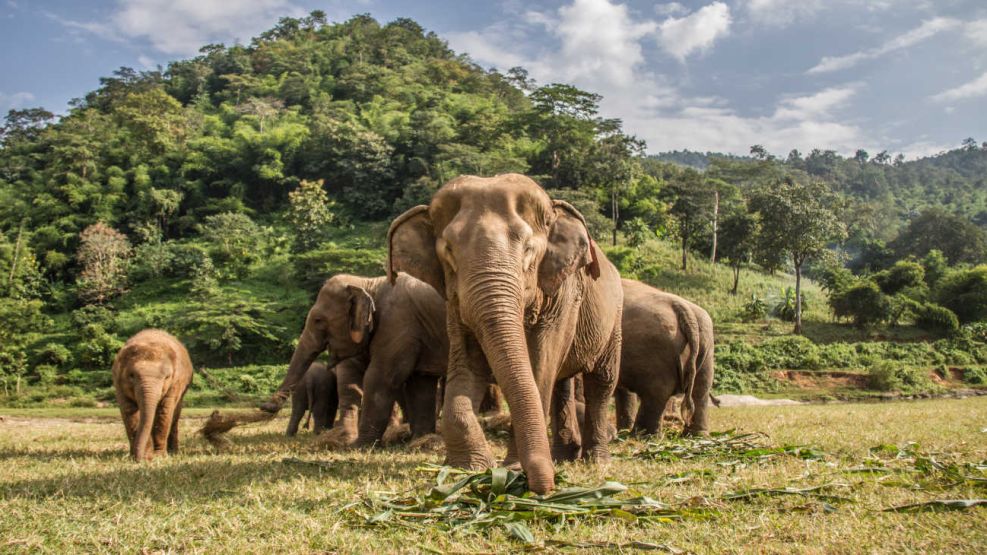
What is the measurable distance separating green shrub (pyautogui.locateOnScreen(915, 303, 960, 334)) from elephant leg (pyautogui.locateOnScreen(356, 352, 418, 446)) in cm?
4315

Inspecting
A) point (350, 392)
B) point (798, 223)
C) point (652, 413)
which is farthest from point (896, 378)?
point (350, 392)

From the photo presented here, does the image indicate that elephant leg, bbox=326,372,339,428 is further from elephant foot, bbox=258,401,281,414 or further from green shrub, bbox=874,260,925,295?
green shrub, bbox=874,260,925,295

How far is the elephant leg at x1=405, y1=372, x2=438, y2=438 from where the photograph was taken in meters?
10.7

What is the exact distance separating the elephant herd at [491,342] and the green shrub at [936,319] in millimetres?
39329

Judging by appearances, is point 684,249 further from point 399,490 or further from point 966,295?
point 399,490

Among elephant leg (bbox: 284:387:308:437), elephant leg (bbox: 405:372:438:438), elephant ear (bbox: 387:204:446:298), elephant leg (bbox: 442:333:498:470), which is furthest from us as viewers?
elephant leg (bbox: 284:387:308:437)

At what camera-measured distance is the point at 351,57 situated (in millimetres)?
122250

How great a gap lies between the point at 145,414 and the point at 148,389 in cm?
33

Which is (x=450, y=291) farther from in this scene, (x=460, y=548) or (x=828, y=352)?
(x=828, y=352)

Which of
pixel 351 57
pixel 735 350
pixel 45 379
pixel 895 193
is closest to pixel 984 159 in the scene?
pixel 895 193

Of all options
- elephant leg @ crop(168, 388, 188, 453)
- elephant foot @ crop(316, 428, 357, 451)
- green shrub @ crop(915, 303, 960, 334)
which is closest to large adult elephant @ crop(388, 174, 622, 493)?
elephant foot @ crop(316, 428, 357, 451)

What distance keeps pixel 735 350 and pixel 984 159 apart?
205 metres

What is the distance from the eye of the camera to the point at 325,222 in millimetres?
65250

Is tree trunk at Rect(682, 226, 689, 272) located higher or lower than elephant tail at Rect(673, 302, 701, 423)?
higher
